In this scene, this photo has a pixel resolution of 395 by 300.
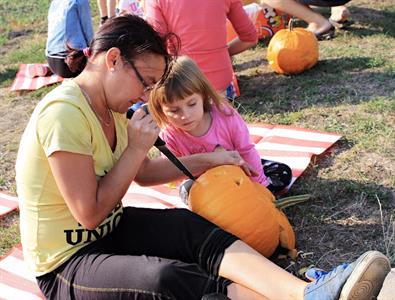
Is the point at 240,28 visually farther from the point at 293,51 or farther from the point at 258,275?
the point at 258,275

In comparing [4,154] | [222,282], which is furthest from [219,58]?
[222,282]

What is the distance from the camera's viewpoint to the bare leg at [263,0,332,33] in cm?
563

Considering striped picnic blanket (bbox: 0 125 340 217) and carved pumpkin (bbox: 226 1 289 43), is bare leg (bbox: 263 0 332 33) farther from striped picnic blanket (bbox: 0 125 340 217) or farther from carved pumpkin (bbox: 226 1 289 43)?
striped picnic blanket (bbox: 0 125 340 217)

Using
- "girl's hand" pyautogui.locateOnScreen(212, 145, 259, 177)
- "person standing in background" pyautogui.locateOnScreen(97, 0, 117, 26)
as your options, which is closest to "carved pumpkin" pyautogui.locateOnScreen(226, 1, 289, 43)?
"person standing in background" pyautogui.locateOnScreen(97, 0, 117, 26)

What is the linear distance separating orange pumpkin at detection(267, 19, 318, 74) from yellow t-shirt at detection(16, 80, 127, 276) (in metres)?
2.84

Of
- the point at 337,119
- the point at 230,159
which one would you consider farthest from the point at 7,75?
the point at 230,159

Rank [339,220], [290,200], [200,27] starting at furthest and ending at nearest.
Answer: [200,27], [290,200], [339,220]

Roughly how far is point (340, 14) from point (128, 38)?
4.17 m

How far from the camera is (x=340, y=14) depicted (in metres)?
5.71

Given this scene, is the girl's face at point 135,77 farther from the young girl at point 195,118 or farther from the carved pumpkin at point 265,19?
the carved pumpkin at point 265,19

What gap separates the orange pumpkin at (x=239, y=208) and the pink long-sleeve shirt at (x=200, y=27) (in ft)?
5.43

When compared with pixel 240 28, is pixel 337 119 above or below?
below

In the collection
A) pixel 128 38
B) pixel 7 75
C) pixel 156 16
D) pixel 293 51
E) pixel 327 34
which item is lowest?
pixel 7 75

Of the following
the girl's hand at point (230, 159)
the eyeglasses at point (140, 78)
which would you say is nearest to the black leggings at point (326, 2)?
the girl's hand at point (230, 159)
